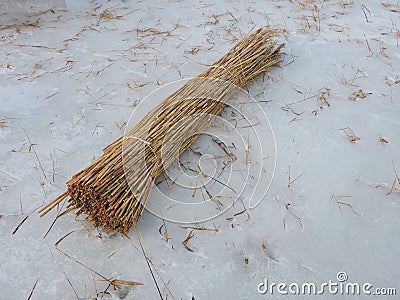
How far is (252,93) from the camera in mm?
2389

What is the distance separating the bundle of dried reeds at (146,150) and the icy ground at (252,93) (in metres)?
0.13

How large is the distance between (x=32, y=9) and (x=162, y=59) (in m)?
1.39

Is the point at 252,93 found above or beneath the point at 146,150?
beneath

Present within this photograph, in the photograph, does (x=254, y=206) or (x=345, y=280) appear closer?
(x=345, y=280)

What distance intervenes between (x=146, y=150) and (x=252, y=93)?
0.97 metres

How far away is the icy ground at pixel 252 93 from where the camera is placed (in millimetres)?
1467

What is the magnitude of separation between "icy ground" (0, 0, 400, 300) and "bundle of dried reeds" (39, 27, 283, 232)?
127mm

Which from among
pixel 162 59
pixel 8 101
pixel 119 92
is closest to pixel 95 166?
pixel 119 92

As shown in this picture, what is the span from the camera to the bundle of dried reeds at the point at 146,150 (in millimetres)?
1488

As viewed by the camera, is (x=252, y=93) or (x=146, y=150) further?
(x=252, y=93)

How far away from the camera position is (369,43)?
2.83 metres

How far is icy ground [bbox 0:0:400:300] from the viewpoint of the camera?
57.7 inches

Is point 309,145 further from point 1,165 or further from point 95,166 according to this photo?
point 1,165

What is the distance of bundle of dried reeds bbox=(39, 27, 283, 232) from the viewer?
1.49 metres
